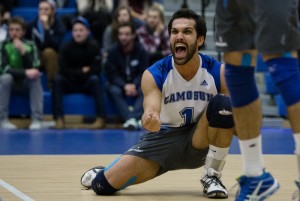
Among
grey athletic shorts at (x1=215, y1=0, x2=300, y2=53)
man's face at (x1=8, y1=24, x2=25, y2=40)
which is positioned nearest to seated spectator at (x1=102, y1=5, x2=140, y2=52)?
man's face at (x1=8, y1=24, x2=25, y2=40)

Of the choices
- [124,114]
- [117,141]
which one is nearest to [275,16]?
[117,141]

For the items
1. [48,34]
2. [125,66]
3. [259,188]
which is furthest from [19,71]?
[259,188]

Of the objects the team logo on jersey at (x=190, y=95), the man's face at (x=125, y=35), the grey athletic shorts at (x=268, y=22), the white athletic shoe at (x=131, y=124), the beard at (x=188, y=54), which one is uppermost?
the grey athletic shorts at (x=268, y=22)

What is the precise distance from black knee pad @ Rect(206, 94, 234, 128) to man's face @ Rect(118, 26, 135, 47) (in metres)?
5.40

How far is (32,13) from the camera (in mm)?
11031

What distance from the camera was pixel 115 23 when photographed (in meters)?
10.0

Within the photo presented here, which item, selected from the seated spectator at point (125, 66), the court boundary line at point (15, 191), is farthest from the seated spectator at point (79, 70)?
the court boundary line at point (15, 191)

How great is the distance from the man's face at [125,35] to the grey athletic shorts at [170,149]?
5113mm

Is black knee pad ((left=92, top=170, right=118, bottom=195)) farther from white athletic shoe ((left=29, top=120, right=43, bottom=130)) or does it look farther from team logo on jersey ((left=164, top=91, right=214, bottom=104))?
white athletic shoe ((left=29, top=120, right=43, bottom=130))

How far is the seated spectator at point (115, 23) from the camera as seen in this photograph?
32.9 feet

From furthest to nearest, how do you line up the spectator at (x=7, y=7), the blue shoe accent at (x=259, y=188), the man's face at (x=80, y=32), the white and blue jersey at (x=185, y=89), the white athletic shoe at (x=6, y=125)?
the spectator at (x=7, y=7) → the man's face at (x=80, y=32) → the white athletic shoe at (x=6, y=125) → the white and blue jersey at (x=185, y=89) → the blue shoe accent at (x=259, y=188)

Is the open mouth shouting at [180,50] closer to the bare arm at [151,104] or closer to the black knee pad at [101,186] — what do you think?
the bare arm at [151,104]

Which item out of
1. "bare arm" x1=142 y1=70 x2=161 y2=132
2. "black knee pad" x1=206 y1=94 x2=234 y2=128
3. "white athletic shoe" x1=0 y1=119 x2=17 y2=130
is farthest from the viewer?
"white athletic shoe" x1=0 y1=119 x2=17 y2=130

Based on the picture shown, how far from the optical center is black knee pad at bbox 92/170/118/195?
4617 mm
